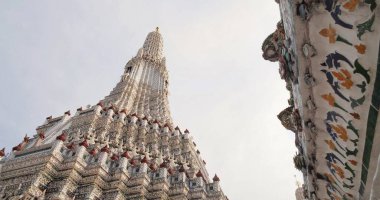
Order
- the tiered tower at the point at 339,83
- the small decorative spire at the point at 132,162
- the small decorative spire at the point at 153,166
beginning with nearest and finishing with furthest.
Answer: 1. the tiered tower at the point at 339,83
2. the small decorative spire at the point at 132,162
3. the small decorative spire at the point at 153,166

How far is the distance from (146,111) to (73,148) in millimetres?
15208

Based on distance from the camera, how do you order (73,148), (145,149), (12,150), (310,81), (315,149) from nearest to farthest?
1. (310,81)
2. (315,149)
3. (73,148)
4. (12,150)
5. (145,149)

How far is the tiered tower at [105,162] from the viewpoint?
16.5m

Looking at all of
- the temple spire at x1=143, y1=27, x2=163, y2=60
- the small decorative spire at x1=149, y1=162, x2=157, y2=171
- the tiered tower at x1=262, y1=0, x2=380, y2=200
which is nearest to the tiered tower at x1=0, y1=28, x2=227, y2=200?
the small decorative spire at x1=149, y1=162, x2=157, y2=171

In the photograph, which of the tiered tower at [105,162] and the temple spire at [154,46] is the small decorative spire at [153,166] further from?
the temple spire at [154,46]

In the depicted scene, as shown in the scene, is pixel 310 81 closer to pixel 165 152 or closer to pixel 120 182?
pixel 120 182

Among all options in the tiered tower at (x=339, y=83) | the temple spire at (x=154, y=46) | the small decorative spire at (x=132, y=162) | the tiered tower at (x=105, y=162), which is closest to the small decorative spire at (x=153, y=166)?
the tiered tower at (x=105, y=162)

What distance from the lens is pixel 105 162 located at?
1822 cm

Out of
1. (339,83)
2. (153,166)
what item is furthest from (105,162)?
(339,83)

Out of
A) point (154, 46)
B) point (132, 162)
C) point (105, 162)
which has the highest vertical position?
point (154, 46)

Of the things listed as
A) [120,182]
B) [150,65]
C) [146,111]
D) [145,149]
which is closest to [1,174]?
[120,182]

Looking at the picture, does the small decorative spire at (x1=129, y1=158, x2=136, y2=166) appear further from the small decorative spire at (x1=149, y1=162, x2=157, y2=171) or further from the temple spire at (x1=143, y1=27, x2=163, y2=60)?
the temple spire at (x1=143, y1=27, x2=163, y2=60)

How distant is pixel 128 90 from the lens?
3525cm

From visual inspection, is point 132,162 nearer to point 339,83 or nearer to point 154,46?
point 339,83
